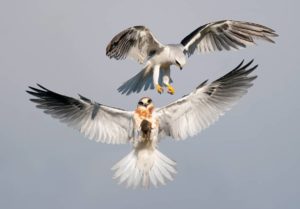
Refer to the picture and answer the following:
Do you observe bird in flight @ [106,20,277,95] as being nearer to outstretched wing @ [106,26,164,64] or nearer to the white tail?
outstretched wing @ [106,26,164,64]

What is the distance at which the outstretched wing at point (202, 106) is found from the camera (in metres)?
13.4

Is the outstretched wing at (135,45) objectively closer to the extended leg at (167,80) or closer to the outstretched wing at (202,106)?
the extended leg at (167,80)

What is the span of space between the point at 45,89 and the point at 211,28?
3333 mm

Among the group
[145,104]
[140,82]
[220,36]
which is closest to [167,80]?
[140,82]

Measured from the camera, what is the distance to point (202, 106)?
13.5 m

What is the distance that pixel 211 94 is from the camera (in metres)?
13.5

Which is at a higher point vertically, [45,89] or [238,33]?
[238,33]

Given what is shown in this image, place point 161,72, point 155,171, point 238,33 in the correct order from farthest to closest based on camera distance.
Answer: point 238,33, point 161,72, point 155,171

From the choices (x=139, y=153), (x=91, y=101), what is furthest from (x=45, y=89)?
(x=139, y=153)

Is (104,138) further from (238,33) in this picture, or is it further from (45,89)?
(238,33)

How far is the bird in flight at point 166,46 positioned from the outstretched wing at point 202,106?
638mm

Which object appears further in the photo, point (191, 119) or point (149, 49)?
point (149, 49)

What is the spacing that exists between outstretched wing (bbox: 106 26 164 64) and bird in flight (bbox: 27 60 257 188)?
44.3 inches

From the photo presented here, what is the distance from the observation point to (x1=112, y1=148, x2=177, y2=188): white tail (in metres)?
12.9
